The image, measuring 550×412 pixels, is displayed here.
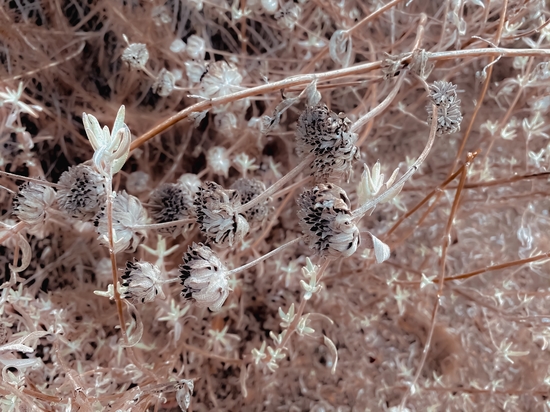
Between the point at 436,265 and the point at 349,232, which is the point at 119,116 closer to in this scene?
the point at 349,232

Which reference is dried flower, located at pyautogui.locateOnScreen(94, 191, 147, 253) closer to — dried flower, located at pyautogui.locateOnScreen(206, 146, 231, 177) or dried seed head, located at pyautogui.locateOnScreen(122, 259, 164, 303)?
dried seed head, located at pyautogui.locateOnScreen(122, 259, 164, 303)

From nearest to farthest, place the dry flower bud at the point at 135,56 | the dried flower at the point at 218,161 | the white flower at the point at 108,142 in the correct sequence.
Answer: the white flower at the point at 108,142 → the dry flower bud at the point at 135,56 → the dried flower at the point at 218,161

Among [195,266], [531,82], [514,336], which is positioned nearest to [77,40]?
[195,266]

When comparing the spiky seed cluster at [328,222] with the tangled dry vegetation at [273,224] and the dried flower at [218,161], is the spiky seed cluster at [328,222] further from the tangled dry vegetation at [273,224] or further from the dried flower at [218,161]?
the dried flower at [218,161]

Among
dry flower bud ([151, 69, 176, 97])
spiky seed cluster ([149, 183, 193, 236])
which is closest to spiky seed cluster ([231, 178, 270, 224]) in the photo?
spiky seed cluster ([149, 183, 193, 236])

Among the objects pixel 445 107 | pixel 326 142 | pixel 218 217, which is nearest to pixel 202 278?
pixel 218 217

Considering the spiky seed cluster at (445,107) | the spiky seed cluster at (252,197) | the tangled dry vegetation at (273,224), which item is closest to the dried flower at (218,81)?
the tangled dry vegetation at (273,224)
